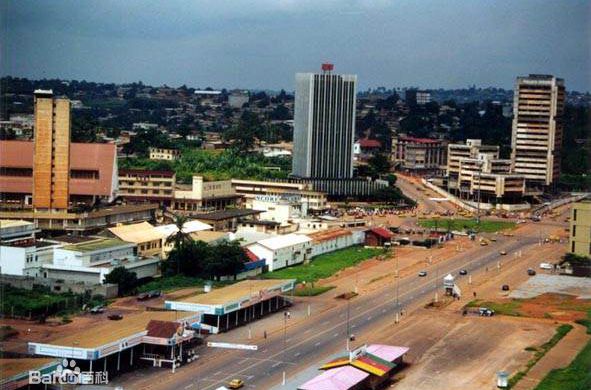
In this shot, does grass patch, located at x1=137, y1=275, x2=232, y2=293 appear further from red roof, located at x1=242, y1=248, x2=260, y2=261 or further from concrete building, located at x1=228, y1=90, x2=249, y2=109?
concrete building, located at x1=228, y1=90, x2=249, y2=109

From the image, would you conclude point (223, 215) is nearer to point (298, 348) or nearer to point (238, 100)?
point (298, 348)

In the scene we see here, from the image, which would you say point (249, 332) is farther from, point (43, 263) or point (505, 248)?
point (505, 248)

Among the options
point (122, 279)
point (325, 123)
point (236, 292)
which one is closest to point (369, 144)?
point (325, 123)

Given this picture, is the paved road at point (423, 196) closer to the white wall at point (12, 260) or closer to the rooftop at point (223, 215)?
the rooftop at point (223, 215)

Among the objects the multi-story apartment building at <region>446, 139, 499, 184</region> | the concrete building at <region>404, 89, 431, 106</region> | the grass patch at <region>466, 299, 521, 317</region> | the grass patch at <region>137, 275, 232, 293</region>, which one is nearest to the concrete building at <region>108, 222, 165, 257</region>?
the grass patch at <region>137, 275, 232, 293</region>

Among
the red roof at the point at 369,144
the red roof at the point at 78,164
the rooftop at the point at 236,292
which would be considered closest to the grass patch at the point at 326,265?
the rooftop at the point at 236,292

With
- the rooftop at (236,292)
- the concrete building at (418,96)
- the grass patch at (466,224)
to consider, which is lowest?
the rooftop at (236,292)

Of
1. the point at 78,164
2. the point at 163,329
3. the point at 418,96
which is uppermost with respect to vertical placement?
the point at 418,96
